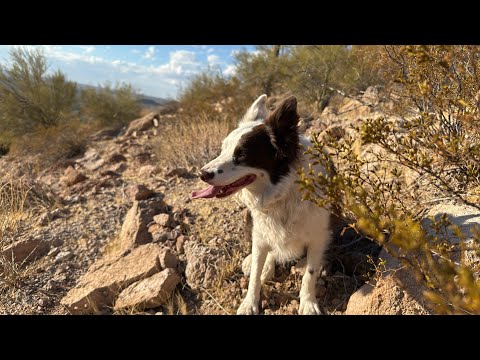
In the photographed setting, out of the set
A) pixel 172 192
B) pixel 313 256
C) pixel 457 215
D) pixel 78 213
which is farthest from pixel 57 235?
pixel 457 215

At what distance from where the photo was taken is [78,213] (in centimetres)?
546

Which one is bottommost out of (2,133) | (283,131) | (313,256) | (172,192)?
(2,133)

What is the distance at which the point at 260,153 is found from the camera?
2.89 m

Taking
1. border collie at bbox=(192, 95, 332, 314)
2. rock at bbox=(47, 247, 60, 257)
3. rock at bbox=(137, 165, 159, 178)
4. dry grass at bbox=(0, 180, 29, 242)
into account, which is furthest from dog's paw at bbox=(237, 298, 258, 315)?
rock at bbox=(137, 165, 159, 178)

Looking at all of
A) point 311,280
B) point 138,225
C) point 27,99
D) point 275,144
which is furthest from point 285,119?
point 27,99

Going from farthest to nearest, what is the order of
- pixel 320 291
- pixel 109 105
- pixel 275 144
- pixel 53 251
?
pixel 109 105 < pixel 53 251 < pixel 320 291 < pixel 275 144

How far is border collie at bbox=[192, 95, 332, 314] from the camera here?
285 cm

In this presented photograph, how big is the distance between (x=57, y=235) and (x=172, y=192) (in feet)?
6.52

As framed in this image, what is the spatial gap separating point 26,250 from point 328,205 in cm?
427

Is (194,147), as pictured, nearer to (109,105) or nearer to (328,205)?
(328,205)

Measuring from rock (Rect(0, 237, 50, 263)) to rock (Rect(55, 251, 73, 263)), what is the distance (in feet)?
0.99

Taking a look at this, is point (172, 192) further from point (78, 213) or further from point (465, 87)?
point (465, 87)

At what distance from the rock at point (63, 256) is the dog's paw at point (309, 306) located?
3.20m

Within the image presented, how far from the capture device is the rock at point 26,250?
4.11 m
